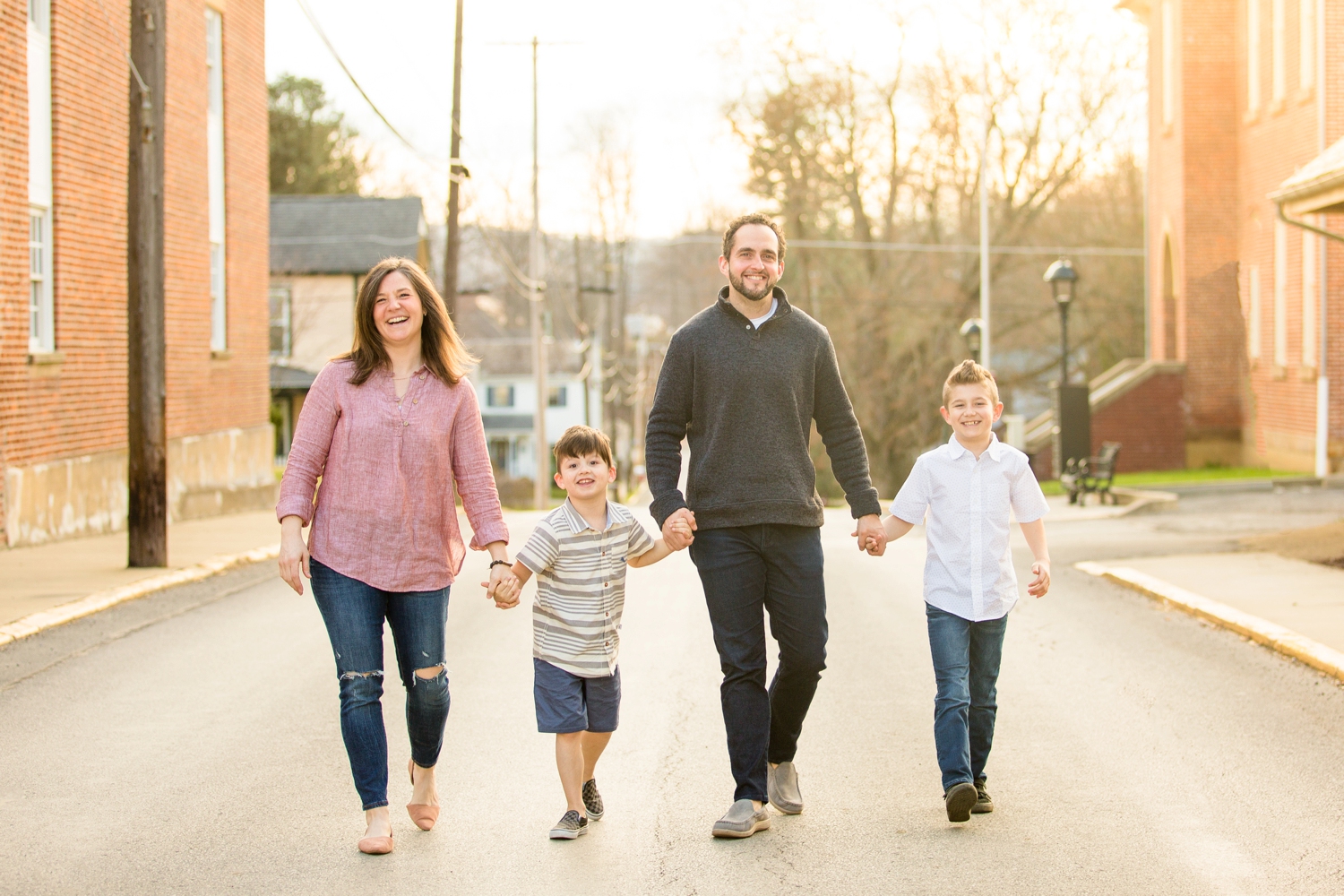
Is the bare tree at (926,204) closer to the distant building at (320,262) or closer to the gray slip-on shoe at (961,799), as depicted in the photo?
the distant building at (320,262)

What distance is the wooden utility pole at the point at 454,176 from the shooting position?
25.1 metres

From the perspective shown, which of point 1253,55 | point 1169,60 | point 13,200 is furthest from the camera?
point 1169,60

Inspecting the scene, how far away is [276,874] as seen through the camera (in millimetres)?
4629

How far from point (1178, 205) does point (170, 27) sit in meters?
19.0

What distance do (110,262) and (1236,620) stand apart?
14.2m

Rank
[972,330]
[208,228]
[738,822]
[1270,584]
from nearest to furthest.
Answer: [738,822] → [1270,584] → [208,228] → [972,330]

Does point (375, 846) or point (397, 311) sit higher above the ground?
point (397, 311)

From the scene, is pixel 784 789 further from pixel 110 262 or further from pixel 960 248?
pixel 960 248

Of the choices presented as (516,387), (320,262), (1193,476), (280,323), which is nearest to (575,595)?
(1193,476)

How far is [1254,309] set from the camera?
27328 millimetres

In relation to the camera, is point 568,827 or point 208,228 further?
point 208,228

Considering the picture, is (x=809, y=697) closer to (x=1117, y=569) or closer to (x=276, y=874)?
(x=276, y=874)

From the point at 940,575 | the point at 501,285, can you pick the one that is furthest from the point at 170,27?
the point at 501,285

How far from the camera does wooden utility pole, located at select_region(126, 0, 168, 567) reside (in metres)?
13.0
